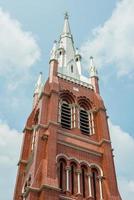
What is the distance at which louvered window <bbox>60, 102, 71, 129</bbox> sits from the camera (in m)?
34.2

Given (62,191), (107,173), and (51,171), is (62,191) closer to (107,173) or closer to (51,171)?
(51,171)

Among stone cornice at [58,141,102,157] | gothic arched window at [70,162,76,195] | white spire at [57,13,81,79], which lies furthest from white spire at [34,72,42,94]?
gothic arched window at [70,162,76,195]

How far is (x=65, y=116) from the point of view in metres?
35.0

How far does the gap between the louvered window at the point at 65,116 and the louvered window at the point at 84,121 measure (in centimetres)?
133

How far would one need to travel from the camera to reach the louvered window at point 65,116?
112 ft

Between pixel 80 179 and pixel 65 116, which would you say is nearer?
pixel 80 179

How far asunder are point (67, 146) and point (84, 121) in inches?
206

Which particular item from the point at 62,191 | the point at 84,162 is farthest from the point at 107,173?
the point at 62,191

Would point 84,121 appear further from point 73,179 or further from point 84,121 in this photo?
point 73,179

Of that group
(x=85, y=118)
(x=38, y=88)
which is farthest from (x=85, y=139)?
(x=38, y=88)

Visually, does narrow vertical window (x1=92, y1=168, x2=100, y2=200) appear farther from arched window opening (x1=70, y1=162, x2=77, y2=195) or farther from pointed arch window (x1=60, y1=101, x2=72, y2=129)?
pointed arch window (x1=60, y1=101, x2=72, y2=129)

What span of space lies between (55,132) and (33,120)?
750 cm

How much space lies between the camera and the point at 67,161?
2994 centimetres

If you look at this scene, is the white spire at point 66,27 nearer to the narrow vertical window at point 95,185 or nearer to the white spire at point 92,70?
the white spire at point 92,70
